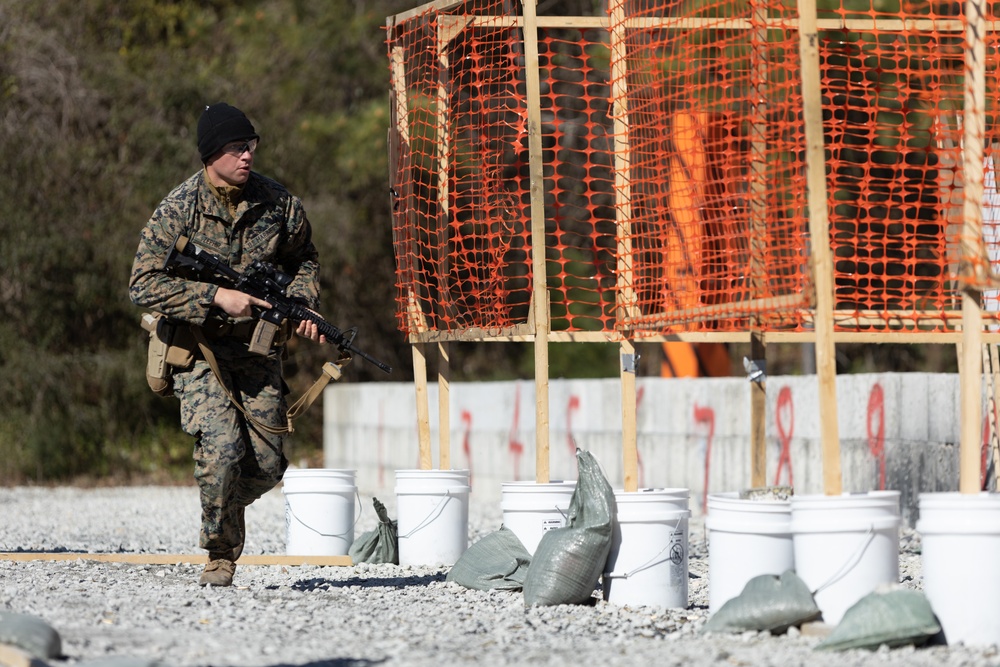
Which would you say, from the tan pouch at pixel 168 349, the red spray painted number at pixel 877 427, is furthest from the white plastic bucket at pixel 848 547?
the red spray painted number at pixel 877 427

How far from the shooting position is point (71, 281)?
1795 cm

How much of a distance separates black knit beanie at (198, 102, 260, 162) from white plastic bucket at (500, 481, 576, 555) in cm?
201

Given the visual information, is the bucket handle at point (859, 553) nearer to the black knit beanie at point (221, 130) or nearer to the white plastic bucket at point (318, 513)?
the black knit beanie at point (221, 130)

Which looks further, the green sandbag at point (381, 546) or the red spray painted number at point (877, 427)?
the red spray painted number at point (877, 427)

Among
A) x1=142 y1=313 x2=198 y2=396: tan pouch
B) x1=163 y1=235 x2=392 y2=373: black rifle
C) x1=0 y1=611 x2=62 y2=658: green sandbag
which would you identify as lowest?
x1=0 y1=611 x2=62 y2=658: green sandbag

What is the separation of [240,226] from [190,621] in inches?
73.8

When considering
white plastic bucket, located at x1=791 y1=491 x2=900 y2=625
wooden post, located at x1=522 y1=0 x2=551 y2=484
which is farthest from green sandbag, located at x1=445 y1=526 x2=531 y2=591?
white plastic bucket, located at x1=791 y1=491 x2=900 y2=625

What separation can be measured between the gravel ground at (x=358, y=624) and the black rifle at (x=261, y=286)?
1.10 meters

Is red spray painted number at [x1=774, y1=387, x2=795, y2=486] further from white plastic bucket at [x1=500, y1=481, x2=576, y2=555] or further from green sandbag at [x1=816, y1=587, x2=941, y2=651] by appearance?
green sandbag at [x1=816, y1=587, x2=941, y2=651]

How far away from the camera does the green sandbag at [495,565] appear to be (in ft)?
20.9

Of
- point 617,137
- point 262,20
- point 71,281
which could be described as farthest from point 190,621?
point 262,20

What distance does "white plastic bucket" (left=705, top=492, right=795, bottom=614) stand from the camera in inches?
199

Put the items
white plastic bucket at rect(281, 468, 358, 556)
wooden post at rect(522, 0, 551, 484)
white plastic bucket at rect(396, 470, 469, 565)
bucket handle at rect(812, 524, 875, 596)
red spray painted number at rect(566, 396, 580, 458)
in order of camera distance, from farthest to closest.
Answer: red spray painted number at rect(566, 396, 580, 458) → white plastic bucket at rect(281, 468, 358, 556) → white plastic bucket at rect(396, 470, 469, 565) → wooden post at rect(522, 0, 551, 484) → bucket handle at rect(812, 524, 875, 596)

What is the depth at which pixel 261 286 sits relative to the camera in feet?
20.6
